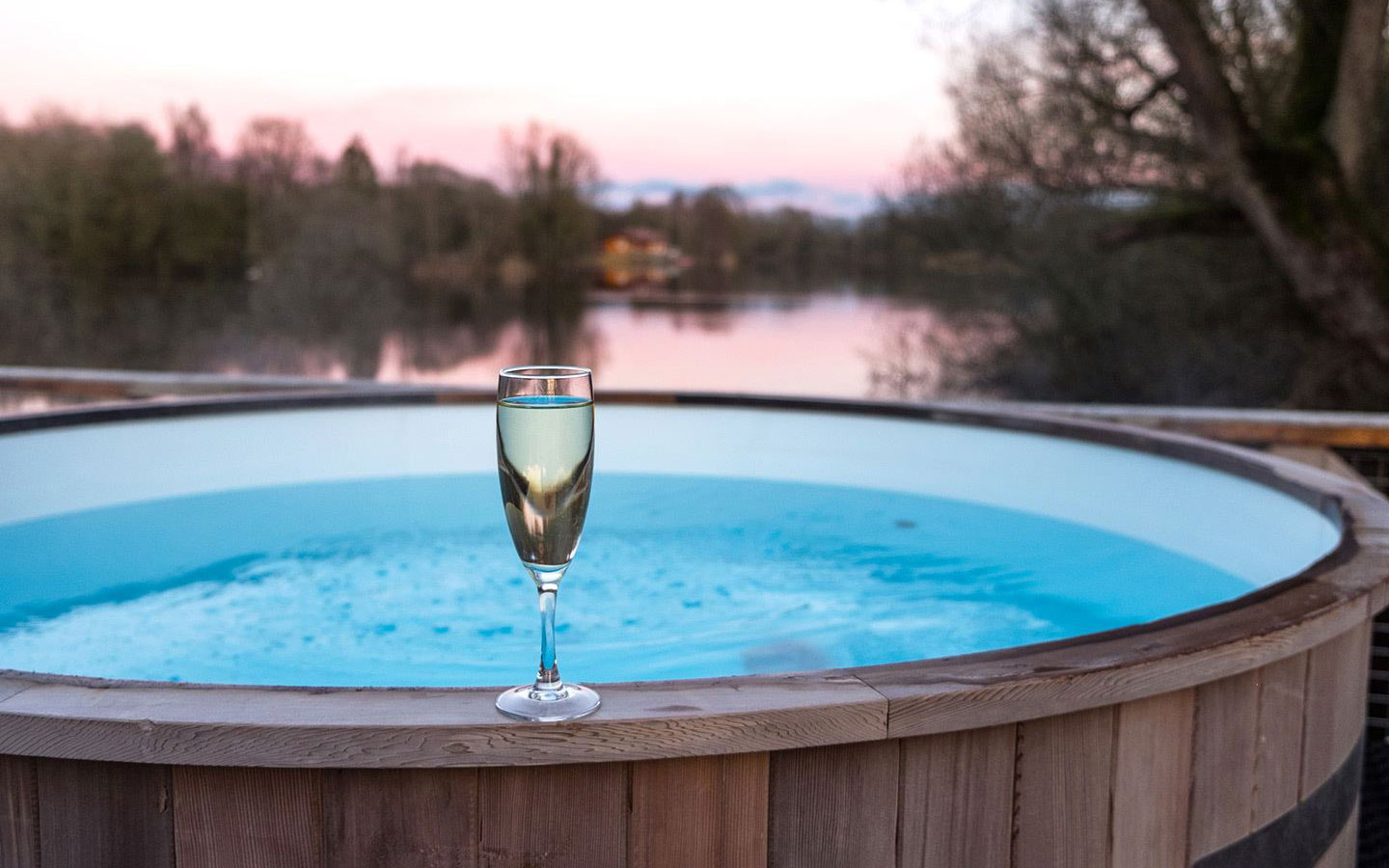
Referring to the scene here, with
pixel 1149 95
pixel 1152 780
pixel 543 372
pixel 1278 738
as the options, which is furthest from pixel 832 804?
pixel 1149 95

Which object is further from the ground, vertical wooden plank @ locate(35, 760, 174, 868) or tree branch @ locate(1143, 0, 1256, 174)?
tree branch @ locate(1143, 0, 1256, 174)

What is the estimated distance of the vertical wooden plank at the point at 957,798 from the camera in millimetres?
1054

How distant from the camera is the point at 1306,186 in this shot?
232 inches

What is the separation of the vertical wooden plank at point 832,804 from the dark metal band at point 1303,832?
18.5 inches

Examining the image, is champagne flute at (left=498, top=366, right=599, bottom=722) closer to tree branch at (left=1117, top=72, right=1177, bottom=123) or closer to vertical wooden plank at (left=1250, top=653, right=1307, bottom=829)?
vertical wooden plank at (left=1250, top=653, right=1307, bottom=829)

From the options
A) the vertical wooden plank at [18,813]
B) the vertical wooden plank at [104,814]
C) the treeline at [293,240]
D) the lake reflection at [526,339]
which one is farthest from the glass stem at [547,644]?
the treeline at [293,240]

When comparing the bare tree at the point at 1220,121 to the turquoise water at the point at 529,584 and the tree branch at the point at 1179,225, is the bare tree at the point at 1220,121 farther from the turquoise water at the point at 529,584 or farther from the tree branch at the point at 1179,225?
the turquoise water at the point at 529,584

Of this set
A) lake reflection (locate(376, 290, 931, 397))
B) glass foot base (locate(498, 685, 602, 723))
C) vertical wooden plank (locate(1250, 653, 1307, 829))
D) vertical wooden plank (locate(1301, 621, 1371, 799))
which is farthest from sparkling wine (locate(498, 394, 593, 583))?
lake reflection (locate(376, 290, 931, 397))

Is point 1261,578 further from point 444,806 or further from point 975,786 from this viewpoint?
point 444,806

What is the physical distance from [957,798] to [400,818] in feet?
1.75

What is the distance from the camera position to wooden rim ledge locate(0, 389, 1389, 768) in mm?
904

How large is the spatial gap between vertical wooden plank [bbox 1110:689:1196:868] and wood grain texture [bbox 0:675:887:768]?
0.33 meters

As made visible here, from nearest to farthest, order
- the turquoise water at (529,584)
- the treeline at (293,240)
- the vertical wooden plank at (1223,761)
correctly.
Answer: the vertical wooden plank at (1223,761) → the turquoise water at (529,584) → the treeline at (293,240)

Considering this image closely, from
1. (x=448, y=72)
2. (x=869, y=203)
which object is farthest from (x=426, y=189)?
(x=869, y=203)
